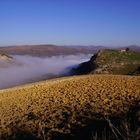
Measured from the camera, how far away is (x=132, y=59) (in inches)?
2016

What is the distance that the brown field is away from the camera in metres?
12.9

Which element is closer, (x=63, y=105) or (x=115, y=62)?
(x=63, y=105)

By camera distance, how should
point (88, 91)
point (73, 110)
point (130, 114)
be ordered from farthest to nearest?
point (88, 91) < point (73, 110) < point (130, 114)

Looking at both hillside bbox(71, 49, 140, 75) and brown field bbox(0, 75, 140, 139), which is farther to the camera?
hillside bbox(71, 49, 140, 75)

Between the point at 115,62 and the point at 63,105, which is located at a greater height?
the point at 63,105

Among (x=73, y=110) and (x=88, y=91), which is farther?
(x=88, y=91)

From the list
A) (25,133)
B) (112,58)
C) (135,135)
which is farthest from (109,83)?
(112,58)

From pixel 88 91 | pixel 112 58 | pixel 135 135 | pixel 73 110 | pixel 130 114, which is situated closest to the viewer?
pixel 135 135

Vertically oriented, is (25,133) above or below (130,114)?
below

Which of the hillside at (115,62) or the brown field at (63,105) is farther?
the hillside at (115,62)

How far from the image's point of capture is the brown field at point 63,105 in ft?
42.2

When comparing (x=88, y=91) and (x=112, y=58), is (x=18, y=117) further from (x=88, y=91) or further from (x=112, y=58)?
(x=112, y=58)

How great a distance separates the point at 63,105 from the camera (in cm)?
1593

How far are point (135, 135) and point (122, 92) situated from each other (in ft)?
30.7
